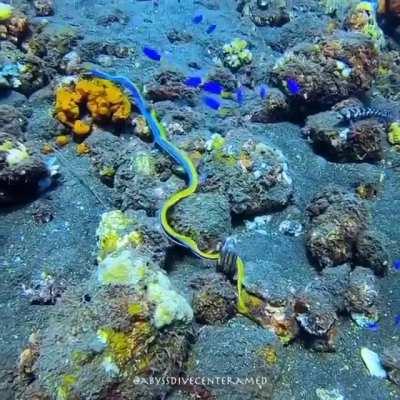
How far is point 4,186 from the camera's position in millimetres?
4941

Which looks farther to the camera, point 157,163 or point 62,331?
point 157,163

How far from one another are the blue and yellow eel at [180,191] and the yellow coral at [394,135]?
351cm

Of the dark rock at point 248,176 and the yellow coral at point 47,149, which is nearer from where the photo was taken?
the dark rock at point 248,176

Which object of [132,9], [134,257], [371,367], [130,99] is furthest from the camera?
[132,9]

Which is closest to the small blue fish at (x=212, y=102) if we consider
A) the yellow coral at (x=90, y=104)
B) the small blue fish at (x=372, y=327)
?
the yellow coral at (x=90, y=104)

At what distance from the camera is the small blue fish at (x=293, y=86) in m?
6.57

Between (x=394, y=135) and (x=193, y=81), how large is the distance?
3.48 m

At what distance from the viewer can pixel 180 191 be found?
16.8 ft

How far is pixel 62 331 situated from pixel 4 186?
7.89ft

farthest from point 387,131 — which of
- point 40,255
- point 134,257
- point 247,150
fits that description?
point 40,255

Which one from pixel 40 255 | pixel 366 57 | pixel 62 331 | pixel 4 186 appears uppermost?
pixel 366 57

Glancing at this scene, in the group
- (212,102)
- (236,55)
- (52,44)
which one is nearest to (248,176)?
(212,102)

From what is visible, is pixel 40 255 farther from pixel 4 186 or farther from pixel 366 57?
pixel 366 57

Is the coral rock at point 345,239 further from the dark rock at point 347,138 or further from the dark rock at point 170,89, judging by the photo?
the dark rock at point 170,89
